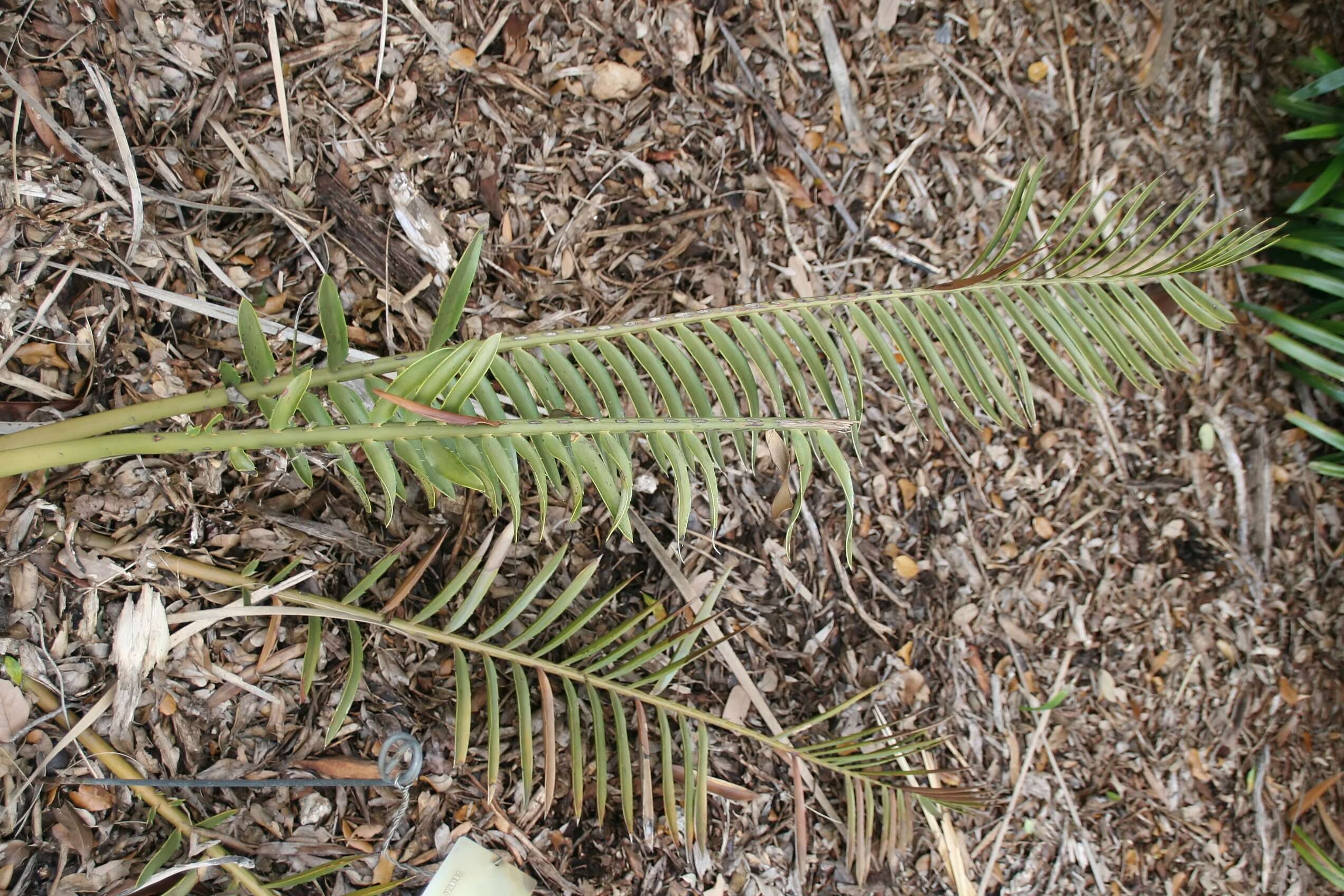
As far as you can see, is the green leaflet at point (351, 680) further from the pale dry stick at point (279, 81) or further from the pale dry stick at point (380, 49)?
the pale dry stick at point (380, 49)

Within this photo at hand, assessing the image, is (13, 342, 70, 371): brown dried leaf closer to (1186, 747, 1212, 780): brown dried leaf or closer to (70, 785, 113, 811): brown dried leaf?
(70, 785, 113, 811): brown dried leaf

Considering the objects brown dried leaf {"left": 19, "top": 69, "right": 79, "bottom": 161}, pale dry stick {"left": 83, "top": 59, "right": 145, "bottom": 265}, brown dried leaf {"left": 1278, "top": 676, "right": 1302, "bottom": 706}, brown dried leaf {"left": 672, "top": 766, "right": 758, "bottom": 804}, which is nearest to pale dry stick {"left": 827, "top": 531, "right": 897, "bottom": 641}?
brown dried leaf {"left": 672, "top": 766, "right": 758, "bottom": 804}

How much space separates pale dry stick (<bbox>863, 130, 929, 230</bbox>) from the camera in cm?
143

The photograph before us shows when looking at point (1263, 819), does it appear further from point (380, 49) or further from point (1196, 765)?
point (380, 49)

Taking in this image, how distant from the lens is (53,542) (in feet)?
2.91

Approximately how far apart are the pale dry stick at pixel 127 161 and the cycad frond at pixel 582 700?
0.37 meters

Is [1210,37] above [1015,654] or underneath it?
above

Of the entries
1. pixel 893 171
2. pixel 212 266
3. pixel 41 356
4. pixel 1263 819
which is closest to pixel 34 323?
pixel 41 356

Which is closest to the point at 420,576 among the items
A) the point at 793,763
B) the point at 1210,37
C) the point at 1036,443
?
the point at 793,763

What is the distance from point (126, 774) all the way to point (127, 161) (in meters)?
0.68

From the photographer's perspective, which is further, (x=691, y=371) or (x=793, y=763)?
(x=793, y=763)

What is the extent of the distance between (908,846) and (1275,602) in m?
0.96

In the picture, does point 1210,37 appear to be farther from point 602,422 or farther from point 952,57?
point 602,422

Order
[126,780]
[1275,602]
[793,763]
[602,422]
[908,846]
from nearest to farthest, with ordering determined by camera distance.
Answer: [602,422] < [126,780] < [793,763] < [908,846] < [1275,602]
